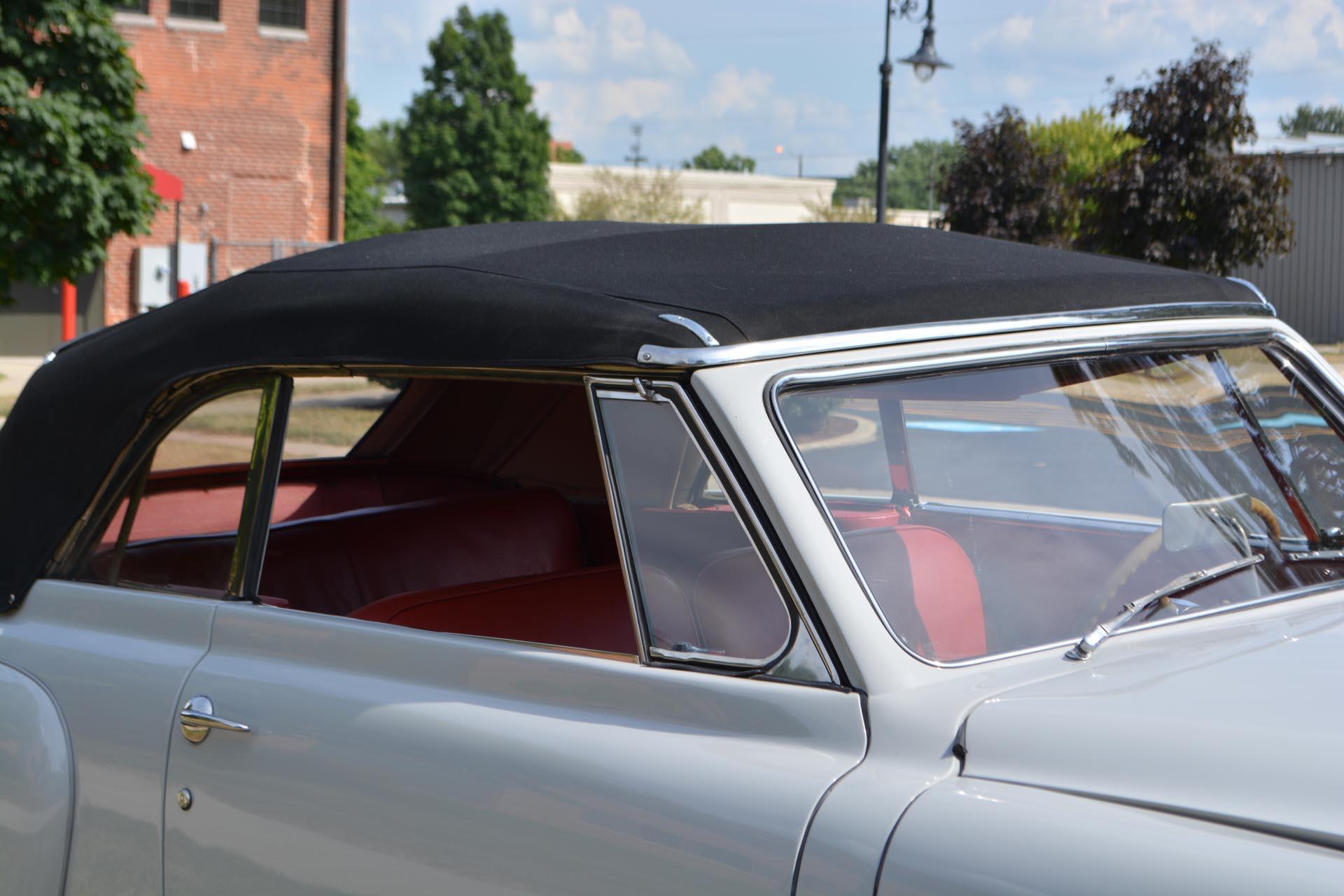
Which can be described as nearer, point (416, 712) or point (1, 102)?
point (416, 712)

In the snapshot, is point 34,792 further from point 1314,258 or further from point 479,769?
point 1314,258

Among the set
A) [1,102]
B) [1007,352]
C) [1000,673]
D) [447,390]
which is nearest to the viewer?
[1000,673]

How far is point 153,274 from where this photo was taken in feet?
82.4

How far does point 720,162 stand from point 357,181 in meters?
86.4

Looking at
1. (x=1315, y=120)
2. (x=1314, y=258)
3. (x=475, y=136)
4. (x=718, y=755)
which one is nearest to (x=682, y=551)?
(x=718, y=755)

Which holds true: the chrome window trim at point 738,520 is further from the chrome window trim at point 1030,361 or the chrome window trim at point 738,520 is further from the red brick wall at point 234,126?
the red brick wall at point 234,126

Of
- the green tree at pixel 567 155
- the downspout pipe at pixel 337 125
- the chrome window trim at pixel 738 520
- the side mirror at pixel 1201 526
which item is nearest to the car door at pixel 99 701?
the chrome window trim at pixel 738 520

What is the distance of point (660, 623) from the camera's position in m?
1.86

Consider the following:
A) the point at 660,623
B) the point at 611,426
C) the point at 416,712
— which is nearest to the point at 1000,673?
the point at 660,623

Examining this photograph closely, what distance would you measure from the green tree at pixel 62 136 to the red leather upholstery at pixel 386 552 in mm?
15464

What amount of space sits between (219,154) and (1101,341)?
87.1 ft

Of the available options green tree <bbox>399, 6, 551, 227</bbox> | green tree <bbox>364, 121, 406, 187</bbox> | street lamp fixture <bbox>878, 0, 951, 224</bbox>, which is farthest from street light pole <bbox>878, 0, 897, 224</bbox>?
green tree <bbox>364, 121, 406, 187</bbox>

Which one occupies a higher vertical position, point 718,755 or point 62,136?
point 62,136

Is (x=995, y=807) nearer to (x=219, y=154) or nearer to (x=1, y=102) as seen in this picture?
(x=1, y=102)
